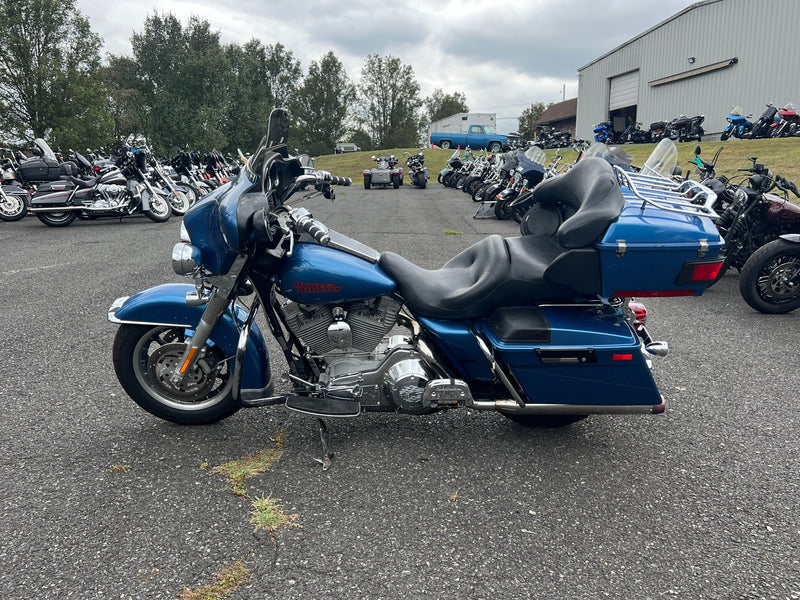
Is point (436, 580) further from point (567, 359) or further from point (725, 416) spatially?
point (725, 416)

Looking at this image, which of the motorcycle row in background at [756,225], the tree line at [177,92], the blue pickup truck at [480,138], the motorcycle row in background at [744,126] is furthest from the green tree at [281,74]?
the motorcycle row in background at [756,225]

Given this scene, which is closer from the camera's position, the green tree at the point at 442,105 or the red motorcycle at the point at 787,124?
the red motorcycle at the point at 787,124

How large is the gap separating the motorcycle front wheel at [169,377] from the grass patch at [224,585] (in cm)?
102

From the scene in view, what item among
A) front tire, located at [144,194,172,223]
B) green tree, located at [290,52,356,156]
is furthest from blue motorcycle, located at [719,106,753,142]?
green tree, located at [290,52,356,156]

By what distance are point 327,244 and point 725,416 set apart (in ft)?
8.27

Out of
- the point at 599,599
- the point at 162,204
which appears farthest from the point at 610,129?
the point at 599,599

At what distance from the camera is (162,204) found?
11539mm

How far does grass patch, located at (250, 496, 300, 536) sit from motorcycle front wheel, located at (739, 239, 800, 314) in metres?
4.74

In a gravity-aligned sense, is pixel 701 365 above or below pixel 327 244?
below

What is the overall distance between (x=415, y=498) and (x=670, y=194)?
6.33 feet

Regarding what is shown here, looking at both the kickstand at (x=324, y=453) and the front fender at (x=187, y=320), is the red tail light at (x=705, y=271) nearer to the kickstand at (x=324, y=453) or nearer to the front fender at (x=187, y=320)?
the kickstand at (x=324, y=453)

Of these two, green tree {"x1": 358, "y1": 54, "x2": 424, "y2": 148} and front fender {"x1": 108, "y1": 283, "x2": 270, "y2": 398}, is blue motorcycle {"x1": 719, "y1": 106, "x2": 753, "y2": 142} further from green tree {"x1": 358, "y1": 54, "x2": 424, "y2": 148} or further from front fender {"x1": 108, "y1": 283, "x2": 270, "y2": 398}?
green tree {"x1": 358, "y1": 54, "x2": 424, "y2": 148}

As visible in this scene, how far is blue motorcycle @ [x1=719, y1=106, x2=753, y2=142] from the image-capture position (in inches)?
875

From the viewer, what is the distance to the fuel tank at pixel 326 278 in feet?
8.22
